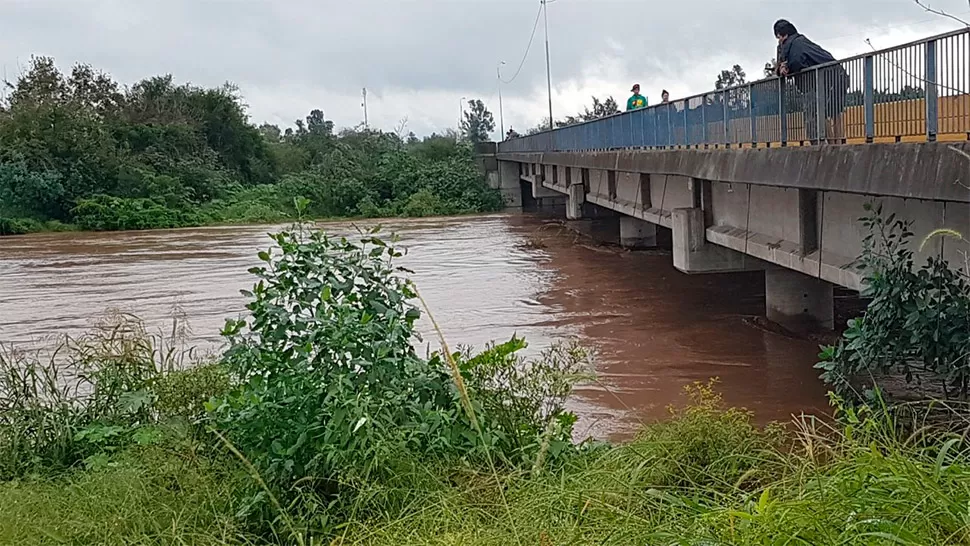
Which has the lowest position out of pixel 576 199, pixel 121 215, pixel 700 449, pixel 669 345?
pixel 669 345

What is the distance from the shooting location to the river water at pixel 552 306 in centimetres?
1154

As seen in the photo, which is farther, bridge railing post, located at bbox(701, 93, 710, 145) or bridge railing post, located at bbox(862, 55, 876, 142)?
bridge railing post, located at bbox(701, 93, 710, 145)

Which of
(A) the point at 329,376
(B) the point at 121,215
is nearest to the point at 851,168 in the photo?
(A) the point at 329,376

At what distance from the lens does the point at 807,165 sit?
9859 mm

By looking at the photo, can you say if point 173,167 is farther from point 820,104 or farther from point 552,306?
point 820,104

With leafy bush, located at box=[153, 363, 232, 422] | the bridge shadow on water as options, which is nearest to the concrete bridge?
the bridge shadow on water

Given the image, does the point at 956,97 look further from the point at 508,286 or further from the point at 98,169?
the point at 98,169

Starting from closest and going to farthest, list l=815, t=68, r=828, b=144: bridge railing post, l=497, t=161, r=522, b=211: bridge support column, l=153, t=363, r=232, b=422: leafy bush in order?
l=153, t=363, r=232, b=422: leafy bush, l=815, t=68, r=828, b=144: bridge railing post, l=497, t=161, r=522, b=211: bridge support column

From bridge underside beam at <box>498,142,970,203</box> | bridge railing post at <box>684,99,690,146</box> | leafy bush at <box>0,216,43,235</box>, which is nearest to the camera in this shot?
bridge underside beam at <box>498,142,970,203</box>

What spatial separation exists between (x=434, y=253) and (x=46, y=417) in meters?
22.4

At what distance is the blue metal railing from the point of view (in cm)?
767

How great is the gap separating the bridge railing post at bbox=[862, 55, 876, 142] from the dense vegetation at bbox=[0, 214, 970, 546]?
9.79 ft

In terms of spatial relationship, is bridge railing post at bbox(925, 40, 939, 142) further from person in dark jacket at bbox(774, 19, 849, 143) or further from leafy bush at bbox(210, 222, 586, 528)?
leafy bush at bbox(210, 222, 586, 528)

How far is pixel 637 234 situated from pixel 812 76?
18.1m
